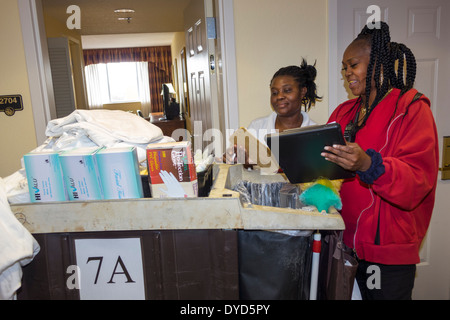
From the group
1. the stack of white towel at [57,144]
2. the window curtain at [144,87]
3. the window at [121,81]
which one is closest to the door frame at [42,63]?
the stack of white towel at [57,144]

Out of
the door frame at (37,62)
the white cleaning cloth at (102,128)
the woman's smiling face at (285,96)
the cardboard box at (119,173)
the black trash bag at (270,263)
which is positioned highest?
the door frame at (37,62)

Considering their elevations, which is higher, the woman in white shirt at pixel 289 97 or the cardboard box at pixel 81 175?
the woman in white shirt at pixel 289 97

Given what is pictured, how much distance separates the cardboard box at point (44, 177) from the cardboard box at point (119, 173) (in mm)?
117

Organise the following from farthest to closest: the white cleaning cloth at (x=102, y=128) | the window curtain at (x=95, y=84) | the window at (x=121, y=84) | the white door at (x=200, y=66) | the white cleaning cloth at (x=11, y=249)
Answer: the window at (x=121, y=84) < the window curtain at (x=95, y=84) < the white door at (x=200, y=66) < the white cleaning cloth at (x=102, y=128) < the white cleaning cloth at (x=11, y=249)

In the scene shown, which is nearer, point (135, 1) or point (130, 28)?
point (135, 1)

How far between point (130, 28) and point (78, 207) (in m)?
4.87

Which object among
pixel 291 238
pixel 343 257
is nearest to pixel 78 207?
pixel 291 238

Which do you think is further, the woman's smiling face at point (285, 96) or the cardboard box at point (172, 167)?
the woman's smiling face at point (285, 96)

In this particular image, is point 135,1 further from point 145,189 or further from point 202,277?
point 202,277

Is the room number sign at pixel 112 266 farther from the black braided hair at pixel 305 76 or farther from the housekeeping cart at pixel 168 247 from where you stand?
the black braided hair at pixel 305 76

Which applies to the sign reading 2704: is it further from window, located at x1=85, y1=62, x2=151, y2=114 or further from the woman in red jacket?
window, located at x1=85, y1=62, x2=151, y2=114

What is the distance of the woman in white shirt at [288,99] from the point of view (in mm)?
1634

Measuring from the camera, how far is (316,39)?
6.34 feet

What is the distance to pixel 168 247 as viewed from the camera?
90 cm
